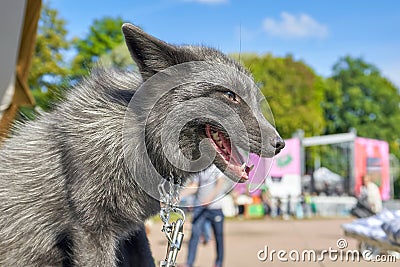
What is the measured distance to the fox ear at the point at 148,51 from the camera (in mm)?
2852

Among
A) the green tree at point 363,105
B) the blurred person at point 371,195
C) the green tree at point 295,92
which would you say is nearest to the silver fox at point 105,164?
the blurred person at point 371,195

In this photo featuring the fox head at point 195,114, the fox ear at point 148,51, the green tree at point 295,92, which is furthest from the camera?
the green tree at point 295,92

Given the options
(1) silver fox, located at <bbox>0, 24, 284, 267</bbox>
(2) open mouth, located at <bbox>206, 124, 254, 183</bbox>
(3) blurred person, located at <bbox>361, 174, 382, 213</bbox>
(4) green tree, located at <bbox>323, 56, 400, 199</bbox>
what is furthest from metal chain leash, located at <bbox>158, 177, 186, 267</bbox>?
(4) green tree, located at <bbox>323, 56, 400, 199</bbox>

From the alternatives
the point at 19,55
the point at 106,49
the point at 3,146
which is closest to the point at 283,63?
the point at 106,49

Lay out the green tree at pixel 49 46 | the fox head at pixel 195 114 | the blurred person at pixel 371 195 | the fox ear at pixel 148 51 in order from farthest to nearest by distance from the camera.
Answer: the green tree at pixel 49 46 < the blurred person at pixel 371 195 < the fox head at pixel 195 114 < the fox ear at pixel 148 51

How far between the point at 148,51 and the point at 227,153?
703 mm

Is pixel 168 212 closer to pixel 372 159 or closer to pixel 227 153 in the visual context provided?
pixel 227 153

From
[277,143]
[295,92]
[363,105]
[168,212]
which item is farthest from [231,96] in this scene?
[363,105]

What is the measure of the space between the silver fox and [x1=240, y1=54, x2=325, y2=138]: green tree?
47.0 meters

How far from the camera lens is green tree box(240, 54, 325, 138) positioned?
52.3 m

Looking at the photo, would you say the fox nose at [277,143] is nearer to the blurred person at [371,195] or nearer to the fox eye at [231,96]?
the fox eye at [231,96]

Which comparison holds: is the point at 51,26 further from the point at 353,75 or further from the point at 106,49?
the point at 353,75

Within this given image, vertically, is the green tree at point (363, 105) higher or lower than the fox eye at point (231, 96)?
higher

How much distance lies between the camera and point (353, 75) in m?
66.2
